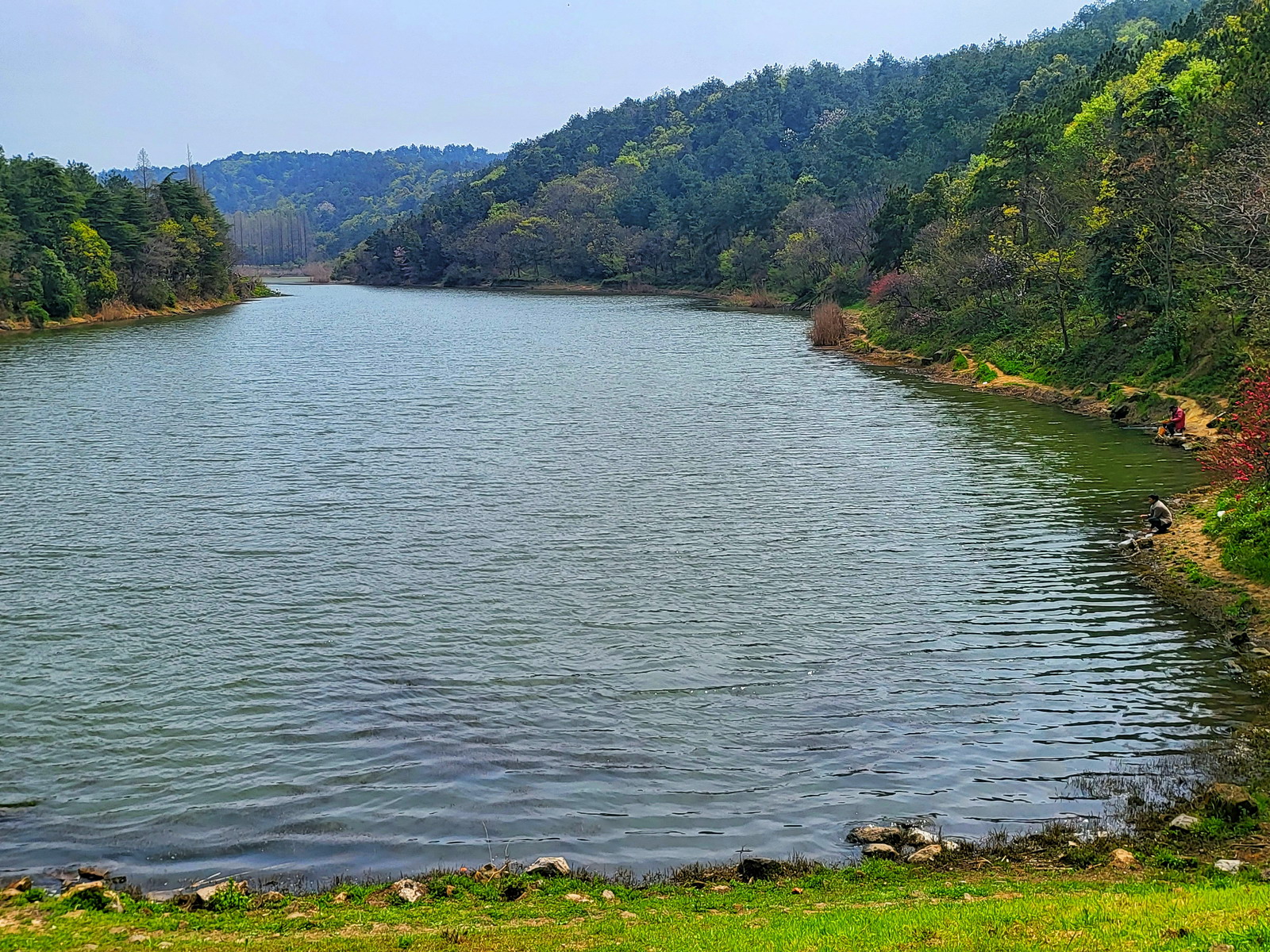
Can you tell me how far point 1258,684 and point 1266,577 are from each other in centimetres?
472

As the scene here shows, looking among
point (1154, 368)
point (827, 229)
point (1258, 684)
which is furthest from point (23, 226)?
point (1258, 684)

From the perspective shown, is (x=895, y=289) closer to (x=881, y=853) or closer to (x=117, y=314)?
(x=881, y=853)

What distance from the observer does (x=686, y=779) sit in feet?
49.8

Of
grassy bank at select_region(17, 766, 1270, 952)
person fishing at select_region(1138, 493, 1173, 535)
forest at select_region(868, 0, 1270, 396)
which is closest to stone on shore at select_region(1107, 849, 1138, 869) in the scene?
grassy bank at select_region(17, 766, 1270, 952)

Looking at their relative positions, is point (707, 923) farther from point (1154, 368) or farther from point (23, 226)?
point (23, 226)

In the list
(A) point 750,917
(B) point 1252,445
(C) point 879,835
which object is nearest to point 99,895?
(A) point 750,917

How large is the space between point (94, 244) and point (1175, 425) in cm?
9216

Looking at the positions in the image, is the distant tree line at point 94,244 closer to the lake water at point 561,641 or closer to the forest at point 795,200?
the lake water at point 561,641

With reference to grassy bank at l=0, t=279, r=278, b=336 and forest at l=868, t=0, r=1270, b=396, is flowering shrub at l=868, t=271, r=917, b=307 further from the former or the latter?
grassy bank at l=0, t=279, r=278, b=336

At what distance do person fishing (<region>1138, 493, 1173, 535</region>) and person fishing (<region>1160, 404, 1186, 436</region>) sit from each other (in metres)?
11.1

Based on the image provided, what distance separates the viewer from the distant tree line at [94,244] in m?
88.6

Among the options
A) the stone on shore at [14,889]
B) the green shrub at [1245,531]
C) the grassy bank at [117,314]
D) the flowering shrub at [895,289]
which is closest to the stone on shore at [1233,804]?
the green shrub at [1245,531]

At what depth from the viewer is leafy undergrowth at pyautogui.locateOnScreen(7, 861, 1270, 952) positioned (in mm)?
9375

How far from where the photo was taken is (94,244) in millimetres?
98000
